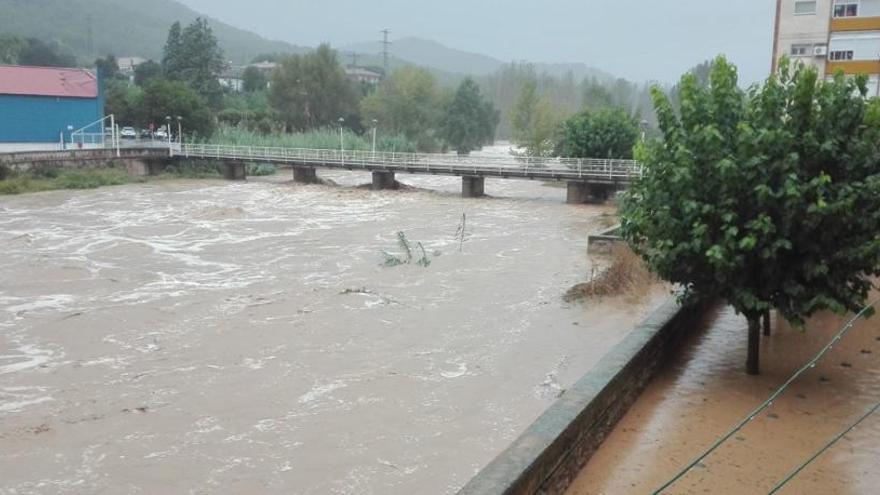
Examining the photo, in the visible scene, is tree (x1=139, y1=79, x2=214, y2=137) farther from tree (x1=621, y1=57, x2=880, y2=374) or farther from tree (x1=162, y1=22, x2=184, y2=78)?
tree (x1=621, y1=57, x2=880, y2=374)

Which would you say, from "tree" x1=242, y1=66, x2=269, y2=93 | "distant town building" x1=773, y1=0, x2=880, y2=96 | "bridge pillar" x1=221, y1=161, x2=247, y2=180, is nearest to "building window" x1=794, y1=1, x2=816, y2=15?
"distant town building" x1=773, y1=0, x2=880, y2=96

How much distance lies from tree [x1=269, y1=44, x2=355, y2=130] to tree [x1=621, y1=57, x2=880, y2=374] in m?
71.0

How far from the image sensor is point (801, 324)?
8.27m

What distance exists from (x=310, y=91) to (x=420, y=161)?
35811 mm

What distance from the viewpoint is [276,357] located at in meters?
12.1

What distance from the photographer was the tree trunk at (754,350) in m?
8.81

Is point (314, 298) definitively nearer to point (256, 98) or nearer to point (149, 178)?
point (149, 178)

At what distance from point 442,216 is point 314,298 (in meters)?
17.8

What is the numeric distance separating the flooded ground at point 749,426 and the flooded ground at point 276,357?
178cm

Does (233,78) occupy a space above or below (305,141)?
above

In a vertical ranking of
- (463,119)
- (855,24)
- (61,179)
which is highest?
(855,24)

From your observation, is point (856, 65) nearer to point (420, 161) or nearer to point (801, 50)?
point (801, 50)

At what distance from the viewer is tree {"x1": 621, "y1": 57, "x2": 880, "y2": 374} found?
7734mm

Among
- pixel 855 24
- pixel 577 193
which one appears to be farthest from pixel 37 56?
pixel 855 24
